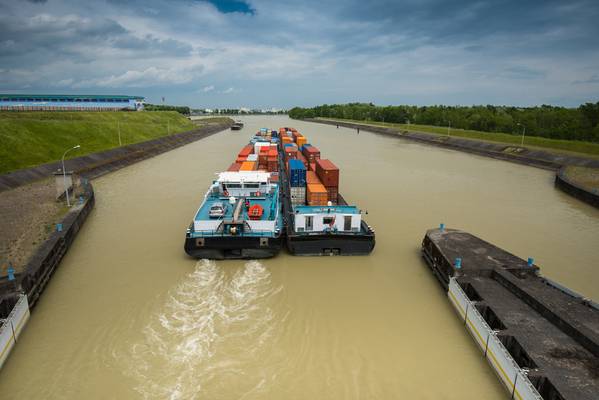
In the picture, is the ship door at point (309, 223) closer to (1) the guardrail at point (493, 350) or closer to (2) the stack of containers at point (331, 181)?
(2) the stack of containers at point (331, 181)

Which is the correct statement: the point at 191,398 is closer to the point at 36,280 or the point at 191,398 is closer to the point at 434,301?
the point at 36,280

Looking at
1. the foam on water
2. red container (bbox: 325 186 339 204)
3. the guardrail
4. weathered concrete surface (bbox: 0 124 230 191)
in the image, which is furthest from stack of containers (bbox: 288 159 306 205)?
weathered concrete surface (bbox: 0 124 230 191)

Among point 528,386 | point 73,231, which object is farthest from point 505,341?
point 73,231

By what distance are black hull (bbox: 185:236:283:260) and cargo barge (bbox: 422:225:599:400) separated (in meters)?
7.82

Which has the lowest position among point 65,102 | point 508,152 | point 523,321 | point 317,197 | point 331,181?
point 523,321

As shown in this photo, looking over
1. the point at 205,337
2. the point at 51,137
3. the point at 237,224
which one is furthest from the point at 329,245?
the point at 51,137

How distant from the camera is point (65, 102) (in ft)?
350

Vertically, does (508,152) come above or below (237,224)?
above

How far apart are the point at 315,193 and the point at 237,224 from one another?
5.32m

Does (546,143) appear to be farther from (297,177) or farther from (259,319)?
(259,319)

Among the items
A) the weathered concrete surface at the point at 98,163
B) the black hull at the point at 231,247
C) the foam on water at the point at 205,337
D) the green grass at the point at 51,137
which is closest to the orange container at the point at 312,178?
the black hull at the point at 231,247

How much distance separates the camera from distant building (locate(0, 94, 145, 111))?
99062 millimetres

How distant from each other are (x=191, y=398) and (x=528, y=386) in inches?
340

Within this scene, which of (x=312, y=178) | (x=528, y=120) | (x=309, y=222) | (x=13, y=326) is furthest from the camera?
(x=528, y=120)
